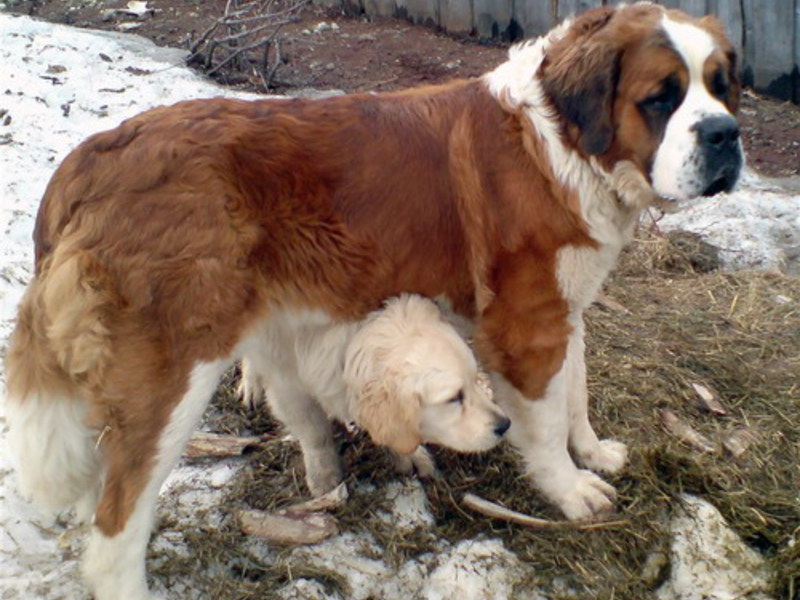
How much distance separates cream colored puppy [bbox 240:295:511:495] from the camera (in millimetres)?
3564

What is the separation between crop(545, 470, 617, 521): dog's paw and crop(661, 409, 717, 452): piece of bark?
551 mm

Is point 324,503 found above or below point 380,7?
below

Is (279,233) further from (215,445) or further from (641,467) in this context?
(641,467)

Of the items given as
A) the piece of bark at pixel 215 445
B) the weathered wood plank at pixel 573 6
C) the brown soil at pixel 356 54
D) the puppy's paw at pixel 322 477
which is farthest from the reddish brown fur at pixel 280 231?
→ the weathered wood plank at pixel 573 6

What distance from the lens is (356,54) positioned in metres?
9.45

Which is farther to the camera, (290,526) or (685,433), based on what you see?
(685,433)

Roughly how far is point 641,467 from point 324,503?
140 cm

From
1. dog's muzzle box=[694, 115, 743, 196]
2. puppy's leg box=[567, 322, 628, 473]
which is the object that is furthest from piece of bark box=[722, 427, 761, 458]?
dog's muzzle box=[694, 115, 743, 196]

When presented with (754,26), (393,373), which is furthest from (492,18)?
(393,373)

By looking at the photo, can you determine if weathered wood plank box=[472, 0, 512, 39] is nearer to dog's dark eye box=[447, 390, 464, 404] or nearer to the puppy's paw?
the puppy's paw

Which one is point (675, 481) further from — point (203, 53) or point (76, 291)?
point (203, 53)

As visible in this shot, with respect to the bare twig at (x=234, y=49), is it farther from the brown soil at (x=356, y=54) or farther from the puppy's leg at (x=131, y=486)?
the puppy's leg at (x=131, y=486)

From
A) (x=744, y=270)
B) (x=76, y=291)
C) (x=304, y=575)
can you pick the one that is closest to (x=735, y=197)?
(x=744, y=270)

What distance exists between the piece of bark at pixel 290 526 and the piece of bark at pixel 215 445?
407mm
